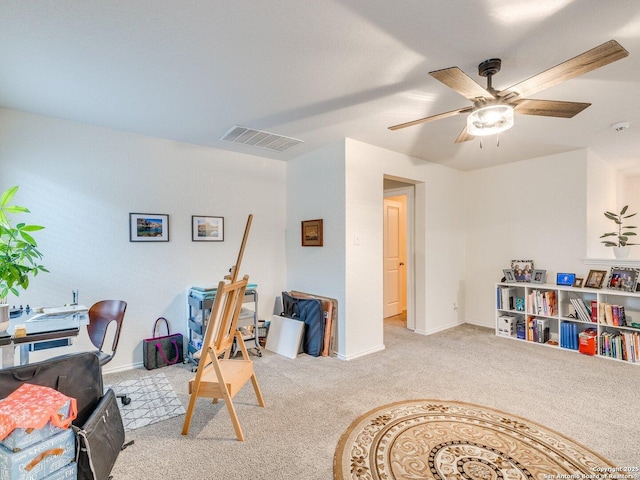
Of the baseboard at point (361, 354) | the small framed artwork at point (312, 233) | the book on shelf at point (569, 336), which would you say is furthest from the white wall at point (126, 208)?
the book on shelf at point (569, 336)

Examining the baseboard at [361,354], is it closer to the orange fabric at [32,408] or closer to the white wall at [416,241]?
the white wall at [416,241]

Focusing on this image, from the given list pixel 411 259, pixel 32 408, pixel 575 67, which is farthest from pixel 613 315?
pixel 32 408

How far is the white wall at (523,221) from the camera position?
4.16 m

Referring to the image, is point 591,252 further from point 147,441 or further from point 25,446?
point 25,446

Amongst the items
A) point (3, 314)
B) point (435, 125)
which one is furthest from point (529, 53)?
point (3, 314)

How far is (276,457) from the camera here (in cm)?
195

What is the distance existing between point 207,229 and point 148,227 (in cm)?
64

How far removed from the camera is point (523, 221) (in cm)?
465

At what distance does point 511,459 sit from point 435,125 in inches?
109

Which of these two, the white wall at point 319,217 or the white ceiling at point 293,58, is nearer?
the white ceiling at point 293,58

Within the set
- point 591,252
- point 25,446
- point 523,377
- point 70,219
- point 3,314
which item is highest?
point 70,219

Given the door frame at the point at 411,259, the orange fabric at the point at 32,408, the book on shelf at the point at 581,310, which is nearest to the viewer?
the orange fabric at the point at 32,408

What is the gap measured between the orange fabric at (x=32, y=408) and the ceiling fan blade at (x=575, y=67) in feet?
9.40

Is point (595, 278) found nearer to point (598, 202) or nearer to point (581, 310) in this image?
point (581, 310)
